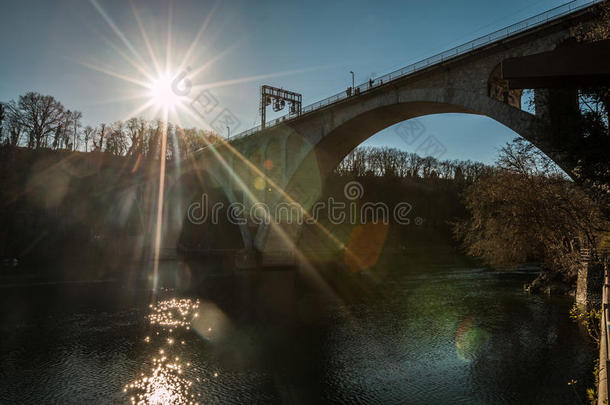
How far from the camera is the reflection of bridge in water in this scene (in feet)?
26.3

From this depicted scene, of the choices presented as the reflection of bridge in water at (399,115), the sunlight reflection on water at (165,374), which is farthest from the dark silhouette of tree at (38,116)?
the sunlight reflection on water at (165,374)

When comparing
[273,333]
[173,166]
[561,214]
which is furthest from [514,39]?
[173,166]

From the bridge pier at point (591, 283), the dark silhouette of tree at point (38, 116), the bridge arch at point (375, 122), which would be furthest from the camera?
the dark silhouette of tree at point (38, 116)

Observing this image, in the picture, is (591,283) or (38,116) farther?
(38,116)

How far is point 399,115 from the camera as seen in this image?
2311 centimetres

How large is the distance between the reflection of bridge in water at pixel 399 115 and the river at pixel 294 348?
669 cm

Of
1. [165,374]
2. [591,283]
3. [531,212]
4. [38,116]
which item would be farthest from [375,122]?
[38,116]

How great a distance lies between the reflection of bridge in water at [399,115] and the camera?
8.02 meters

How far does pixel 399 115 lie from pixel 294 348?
15876 mm

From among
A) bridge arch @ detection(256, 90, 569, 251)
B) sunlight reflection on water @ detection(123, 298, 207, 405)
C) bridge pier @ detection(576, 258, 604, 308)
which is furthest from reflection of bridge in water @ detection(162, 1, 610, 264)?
sunlight reflection on water @ detection(123, 298, 207, 405)

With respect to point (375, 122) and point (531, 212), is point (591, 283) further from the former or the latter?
point (375, 122)

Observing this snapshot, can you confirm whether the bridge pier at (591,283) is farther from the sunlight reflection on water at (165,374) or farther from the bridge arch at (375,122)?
the sunlight reflection on water at (165,374)

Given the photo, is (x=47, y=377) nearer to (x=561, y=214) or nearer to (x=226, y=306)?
(x=226, y=306)

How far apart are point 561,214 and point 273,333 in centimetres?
1350
